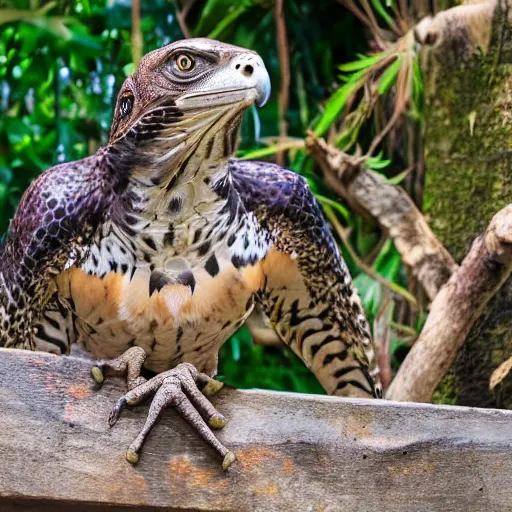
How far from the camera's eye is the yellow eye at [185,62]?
1.27m

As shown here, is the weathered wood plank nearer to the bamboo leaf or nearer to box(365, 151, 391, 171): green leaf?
box(365, 151, 391, 171): green leaf

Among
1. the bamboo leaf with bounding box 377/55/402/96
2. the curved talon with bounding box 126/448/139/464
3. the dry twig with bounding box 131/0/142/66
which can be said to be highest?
the dry twig with bounding box 131/0/142/66

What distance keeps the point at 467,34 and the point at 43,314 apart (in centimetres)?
113

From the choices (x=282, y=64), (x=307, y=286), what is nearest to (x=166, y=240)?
(x=307, y=286)

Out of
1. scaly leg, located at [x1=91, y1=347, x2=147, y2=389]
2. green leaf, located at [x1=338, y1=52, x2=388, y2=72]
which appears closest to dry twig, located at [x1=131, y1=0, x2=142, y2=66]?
green leaf, located at [x1=338, y1=52, x2=388, y2=72]

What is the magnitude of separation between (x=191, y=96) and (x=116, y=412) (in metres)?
0.47

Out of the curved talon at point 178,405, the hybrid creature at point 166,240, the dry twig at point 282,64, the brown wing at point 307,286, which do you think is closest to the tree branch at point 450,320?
the brown wing at point 307,286

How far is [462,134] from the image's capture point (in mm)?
1971

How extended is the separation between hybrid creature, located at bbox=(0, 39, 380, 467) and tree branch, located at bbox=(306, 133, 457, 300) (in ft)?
1.15

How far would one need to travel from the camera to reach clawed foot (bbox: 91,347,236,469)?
3.67ft

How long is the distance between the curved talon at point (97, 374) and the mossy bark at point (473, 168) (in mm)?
940

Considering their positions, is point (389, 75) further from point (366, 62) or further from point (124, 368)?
point (124, 368)

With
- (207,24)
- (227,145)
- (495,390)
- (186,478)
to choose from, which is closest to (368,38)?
(207,24)

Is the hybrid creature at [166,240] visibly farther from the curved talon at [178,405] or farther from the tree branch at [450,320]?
the tree branch at [450,320]
